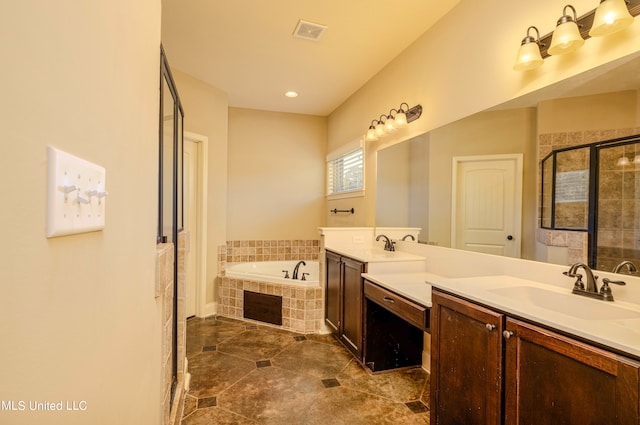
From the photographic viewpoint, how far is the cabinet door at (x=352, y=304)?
2.58 meters

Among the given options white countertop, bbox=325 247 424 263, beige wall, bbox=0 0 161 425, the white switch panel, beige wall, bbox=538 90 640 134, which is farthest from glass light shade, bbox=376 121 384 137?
→ the white switch panel

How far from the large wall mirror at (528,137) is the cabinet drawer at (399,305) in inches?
24.4

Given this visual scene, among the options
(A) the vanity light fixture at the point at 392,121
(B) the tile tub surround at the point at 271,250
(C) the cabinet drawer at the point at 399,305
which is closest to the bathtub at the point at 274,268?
(B) the tile tub surround at the point at 271,250

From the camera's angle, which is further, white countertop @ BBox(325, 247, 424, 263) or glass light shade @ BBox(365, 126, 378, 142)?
glass light shade @ BBox(365, 126, 378, 142)

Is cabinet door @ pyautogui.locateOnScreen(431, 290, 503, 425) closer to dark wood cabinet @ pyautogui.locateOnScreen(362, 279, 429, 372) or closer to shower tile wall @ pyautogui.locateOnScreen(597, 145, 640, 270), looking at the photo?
shower tile wall @ pyautogui.locateOnScreen(597, 145, 640, 270)

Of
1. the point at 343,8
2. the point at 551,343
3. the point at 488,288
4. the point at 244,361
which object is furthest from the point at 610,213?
the point at 244,361

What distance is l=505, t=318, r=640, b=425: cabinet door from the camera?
2.99ft

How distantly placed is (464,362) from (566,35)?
1.54 meters

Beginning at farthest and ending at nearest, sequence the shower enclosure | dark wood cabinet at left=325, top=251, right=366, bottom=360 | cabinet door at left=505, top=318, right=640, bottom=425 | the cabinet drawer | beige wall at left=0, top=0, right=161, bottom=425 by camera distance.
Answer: dark wood cabinet at left=325, top=251, right=366, bottom=360 < the cabinet drawer < the shower enclosure < cabinet door at left=505, top=318, right=640, bottom=425 < beige wall at left=0, top=0, right=161, bottom=425

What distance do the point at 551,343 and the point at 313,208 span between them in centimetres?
394

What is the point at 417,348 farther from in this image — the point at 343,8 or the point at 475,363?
the point at 343,8

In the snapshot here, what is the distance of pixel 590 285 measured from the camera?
4.51ft

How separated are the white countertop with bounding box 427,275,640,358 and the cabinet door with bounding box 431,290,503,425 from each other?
7 cm

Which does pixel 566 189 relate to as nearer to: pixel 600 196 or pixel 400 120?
pixel 600 196
